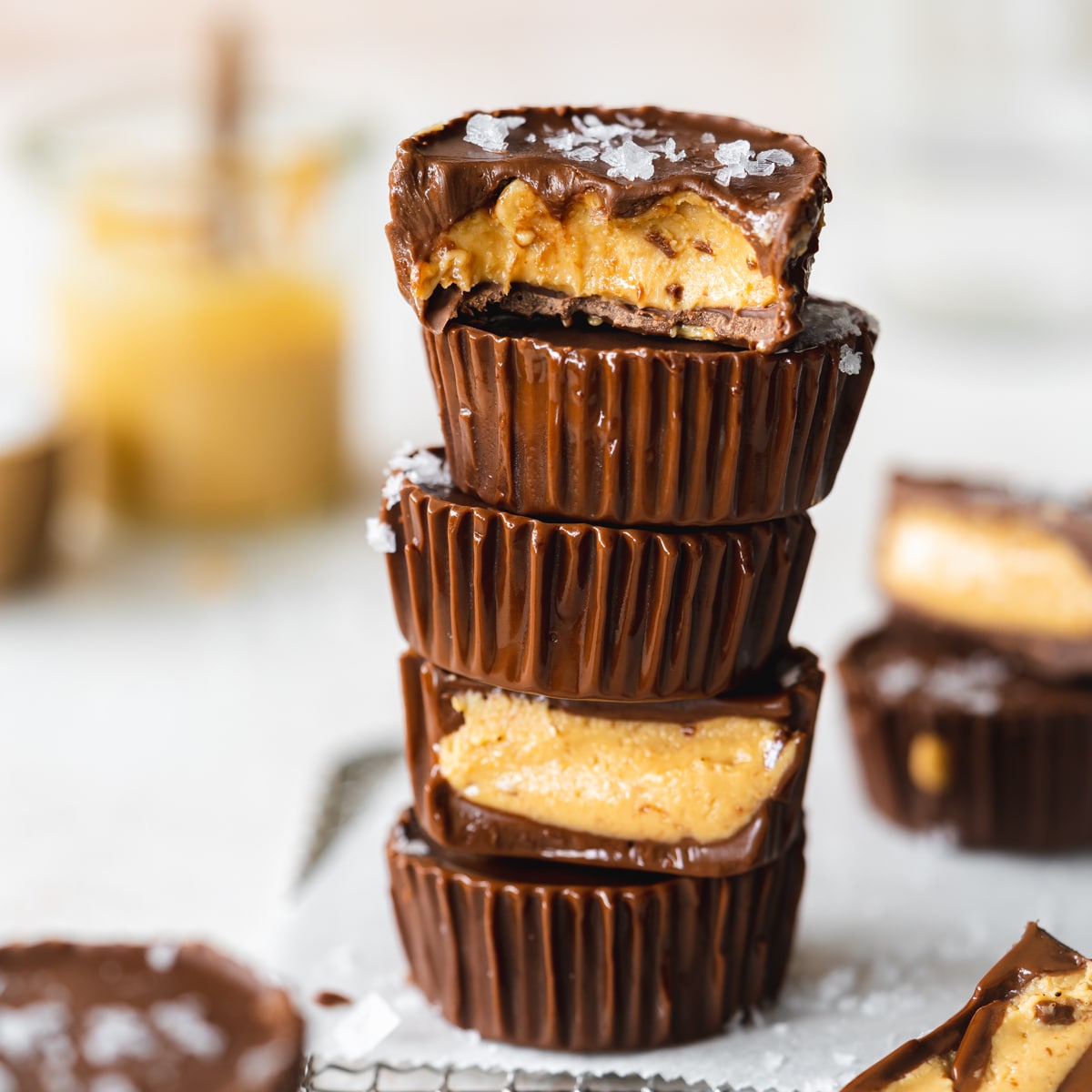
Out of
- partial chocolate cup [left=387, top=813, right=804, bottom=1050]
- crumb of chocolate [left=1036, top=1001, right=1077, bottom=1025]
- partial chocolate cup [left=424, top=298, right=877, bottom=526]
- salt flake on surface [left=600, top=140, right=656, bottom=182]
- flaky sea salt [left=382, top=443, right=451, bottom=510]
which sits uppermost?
salt flake on surface [left=600, top=140, right=656, bottom=182]

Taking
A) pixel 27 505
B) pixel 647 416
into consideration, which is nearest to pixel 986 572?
pixel 647 416

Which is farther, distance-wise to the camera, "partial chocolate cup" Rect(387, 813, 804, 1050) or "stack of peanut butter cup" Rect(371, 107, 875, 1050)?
"partial chocolate cup" Rect(387, 813, 804, 1050)

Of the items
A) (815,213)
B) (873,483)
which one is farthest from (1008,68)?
(815,213)

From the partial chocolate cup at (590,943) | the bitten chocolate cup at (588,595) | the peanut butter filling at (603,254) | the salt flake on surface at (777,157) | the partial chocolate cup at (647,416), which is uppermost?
the salt flake on surface at (777,157)

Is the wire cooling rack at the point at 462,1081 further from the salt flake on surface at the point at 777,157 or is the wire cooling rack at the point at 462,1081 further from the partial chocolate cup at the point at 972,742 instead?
the salt flake on surface at the point at 777,157

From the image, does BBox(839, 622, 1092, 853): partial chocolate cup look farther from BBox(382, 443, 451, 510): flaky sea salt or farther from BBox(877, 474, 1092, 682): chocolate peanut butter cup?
BBox(382, 443, 451, 510): flaky sea salt

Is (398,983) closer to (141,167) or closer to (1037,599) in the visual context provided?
(1037,599)

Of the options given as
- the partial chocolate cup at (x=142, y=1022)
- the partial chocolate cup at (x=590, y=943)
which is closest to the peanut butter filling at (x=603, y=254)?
the partial chocolate cup at (x=590, y=943)

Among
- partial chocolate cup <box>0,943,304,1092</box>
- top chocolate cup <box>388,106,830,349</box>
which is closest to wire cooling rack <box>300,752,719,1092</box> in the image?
partial chocolate cup <box>0,943,304,1092</box>
